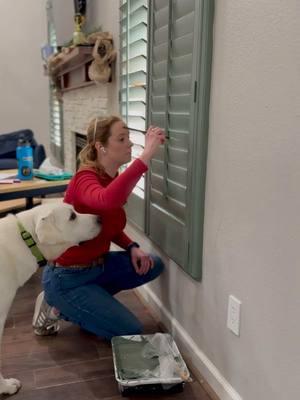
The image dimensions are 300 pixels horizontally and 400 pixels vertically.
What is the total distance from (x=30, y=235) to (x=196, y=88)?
876 mm

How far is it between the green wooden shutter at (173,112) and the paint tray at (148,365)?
38 cm

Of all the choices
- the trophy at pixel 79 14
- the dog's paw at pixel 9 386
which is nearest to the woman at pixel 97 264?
the dog's paw at pixel 9 386

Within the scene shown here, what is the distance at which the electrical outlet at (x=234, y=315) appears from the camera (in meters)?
1.54

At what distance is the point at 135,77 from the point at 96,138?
0.70 metres

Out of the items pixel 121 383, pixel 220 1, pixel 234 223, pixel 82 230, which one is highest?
pixel 220 1

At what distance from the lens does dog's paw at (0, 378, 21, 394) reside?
5.73 feet

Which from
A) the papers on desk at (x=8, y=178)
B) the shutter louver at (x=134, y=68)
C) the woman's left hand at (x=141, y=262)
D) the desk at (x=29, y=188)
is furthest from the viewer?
the papers on desk at (x=8, y=178)

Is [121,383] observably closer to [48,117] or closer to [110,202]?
[110,202]

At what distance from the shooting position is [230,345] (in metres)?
1.62

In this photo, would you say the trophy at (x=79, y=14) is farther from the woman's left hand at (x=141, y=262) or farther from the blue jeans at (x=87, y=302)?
the blue jeans at (x=87, y=302)

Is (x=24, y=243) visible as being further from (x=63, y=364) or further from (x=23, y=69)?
(x=23, y=69)

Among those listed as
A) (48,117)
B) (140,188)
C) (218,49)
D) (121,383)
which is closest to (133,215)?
(140,188)

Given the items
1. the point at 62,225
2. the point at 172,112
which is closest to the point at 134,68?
the point at 172,112

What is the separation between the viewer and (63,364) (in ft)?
6.56
